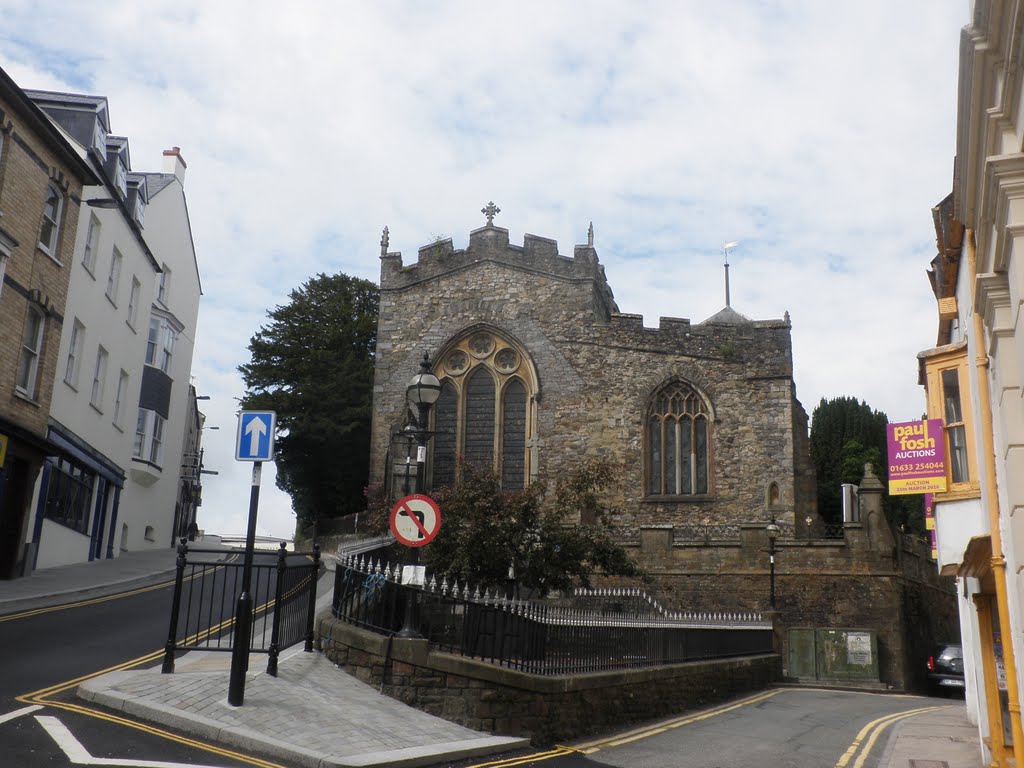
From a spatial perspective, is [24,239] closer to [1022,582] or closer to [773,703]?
[773,703]

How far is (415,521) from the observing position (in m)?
11.1

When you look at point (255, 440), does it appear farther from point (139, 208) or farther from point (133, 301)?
point (139, 208)

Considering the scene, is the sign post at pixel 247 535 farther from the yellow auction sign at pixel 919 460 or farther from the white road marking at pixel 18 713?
the yellow auction sign at pixel 919 460

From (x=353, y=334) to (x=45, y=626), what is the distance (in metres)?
26.5

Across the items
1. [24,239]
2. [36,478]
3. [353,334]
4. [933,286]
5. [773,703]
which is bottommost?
[773,703]

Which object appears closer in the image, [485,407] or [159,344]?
[159,344]

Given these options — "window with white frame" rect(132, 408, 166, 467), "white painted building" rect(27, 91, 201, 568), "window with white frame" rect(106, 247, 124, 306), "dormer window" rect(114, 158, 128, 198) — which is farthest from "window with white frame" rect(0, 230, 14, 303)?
"window with white frame" rect(132, 408, 166, 467)

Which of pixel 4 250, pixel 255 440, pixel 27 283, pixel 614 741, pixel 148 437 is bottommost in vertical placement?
pixel 614 741

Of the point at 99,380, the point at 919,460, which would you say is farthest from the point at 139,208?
the point at 919,460

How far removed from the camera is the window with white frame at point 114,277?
2614cm

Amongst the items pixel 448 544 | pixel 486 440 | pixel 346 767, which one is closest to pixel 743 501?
pixel 486 440

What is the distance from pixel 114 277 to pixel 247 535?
19052 millimetres

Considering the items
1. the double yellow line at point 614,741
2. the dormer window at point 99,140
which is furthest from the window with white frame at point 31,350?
the double yellow line at point 614,741

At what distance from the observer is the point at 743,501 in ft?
97.8
